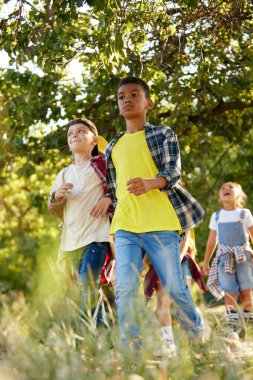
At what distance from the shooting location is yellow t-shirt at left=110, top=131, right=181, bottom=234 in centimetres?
536

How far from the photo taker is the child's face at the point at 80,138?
6.36m

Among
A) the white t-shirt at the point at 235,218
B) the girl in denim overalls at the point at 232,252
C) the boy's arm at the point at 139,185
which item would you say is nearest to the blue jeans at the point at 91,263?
the boy's arm at the point at 139,185

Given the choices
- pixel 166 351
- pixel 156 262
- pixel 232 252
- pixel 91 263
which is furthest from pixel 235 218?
pixel 166 351

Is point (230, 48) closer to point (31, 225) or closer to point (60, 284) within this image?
point (60, 284)

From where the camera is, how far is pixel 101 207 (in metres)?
5.94

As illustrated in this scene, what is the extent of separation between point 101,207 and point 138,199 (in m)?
0.54

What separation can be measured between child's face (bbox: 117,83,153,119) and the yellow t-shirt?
159 millimetres

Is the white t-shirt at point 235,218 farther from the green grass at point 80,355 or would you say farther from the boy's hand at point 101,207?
the green grass at point 80,355

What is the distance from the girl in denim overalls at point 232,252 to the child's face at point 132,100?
352cm

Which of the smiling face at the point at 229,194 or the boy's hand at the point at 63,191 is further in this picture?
the smiling face at the point at 229,194

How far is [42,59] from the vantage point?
6.89 meters

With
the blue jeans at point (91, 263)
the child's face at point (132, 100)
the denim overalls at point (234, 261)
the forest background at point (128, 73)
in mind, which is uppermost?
the forest background at point (128, 73)

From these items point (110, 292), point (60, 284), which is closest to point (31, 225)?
point (110, 292)

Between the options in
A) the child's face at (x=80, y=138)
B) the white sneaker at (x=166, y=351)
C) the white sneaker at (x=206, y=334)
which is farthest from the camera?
the child's face at (x=80, y=138)
